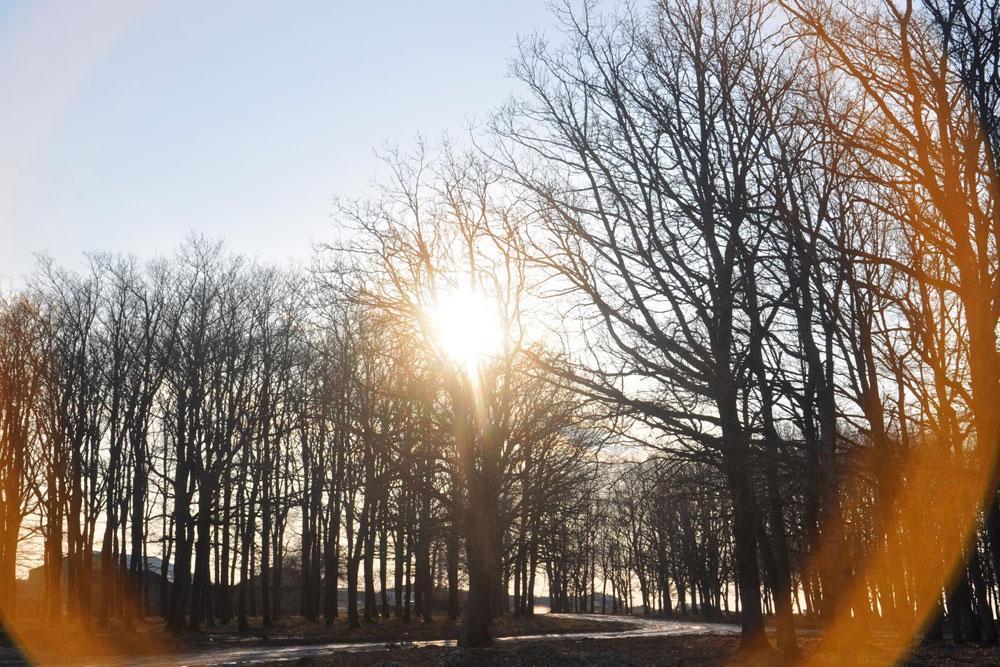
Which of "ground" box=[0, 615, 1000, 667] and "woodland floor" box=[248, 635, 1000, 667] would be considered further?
"ground" box=[0, 615, 1000, 667]

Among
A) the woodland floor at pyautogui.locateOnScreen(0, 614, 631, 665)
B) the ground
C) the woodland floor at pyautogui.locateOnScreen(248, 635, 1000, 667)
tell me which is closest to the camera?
the woodland floor at pyautogui.locateOnScreen(248, 635, 1000, 667)

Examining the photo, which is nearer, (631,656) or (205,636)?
(631,656)

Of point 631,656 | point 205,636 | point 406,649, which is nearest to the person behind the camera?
point 631,656

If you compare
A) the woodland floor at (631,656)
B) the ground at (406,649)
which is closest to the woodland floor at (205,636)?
the ground at (406,649)

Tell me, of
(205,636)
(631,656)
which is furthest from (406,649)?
(205,636)

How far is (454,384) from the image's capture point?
19.6 metres

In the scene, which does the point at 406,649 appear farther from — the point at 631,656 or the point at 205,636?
the point at 205,636

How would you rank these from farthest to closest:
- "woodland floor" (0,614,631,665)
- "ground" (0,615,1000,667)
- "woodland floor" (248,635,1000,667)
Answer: "woodland floor" (0,614,631,665)
"ground" (0,615,1000,667)
"woodland floor" (248,635,1000,667)

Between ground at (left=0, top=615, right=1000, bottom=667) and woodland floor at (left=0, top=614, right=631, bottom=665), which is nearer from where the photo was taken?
ground at (left=0, top=615, right=1000, bottom=667)

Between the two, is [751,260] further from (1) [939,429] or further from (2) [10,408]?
(2) [10,408]

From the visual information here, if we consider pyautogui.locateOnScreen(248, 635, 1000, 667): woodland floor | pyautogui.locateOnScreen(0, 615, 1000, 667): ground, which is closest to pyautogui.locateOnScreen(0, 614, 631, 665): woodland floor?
pyautogui.locateOnScreen(0, 615, 1000, 667): ground

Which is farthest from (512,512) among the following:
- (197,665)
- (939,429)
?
(939,429)

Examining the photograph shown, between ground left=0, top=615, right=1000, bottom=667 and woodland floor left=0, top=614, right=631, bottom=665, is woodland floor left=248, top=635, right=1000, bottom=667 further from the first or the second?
woodland floor left=0, top=614, right=631, bottom=665

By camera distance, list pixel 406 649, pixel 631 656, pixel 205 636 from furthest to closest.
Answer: pixel 205 636 < pixel 406 649 < pixel 631 656
